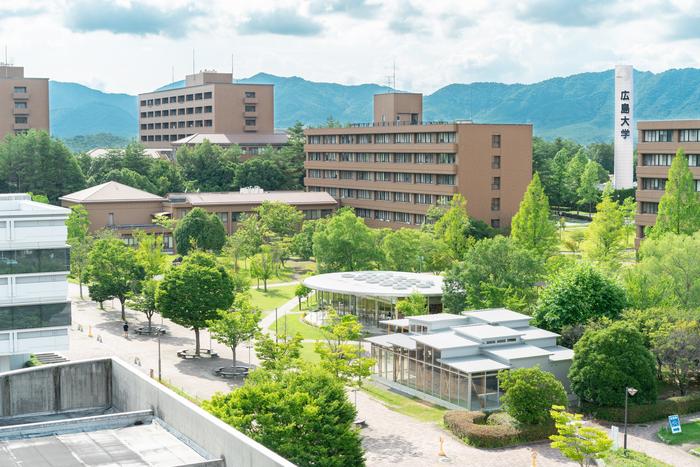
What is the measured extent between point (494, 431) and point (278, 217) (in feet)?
190

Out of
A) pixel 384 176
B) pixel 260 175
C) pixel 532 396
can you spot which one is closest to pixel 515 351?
pixel 532 396

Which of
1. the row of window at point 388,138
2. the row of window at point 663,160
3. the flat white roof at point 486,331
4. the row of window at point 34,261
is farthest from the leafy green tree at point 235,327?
the row of window at point 388,138

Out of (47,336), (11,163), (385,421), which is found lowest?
(385,421)

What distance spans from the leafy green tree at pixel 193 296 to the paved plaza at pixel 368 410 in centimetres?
240

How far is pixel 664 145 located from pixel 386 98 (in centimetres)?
3883

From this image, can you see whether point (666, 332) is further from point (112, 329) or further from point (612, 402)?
point (112, 329)

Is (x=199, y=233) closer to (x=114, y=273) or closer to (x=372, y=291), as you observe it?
(x=114, y=273)

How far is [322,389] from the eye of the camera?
1178 inches

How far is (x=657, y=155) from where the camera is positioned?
7562cm

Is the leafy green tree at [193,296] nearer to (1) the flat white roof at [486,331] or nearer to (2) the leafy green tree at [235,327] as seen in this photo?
(2) the leafy green tree at [235,327]

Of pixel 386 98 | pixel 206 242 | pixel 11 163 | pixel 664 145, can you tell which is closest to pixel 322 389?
pixel 664 145

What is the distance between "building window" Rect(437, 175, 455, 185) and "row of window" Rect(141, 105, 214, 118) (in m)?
65.6

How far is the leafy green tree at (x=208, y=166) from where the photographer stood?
124250mm

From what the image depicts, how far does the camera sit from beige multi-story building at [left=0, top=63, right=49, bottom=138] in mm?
138375
